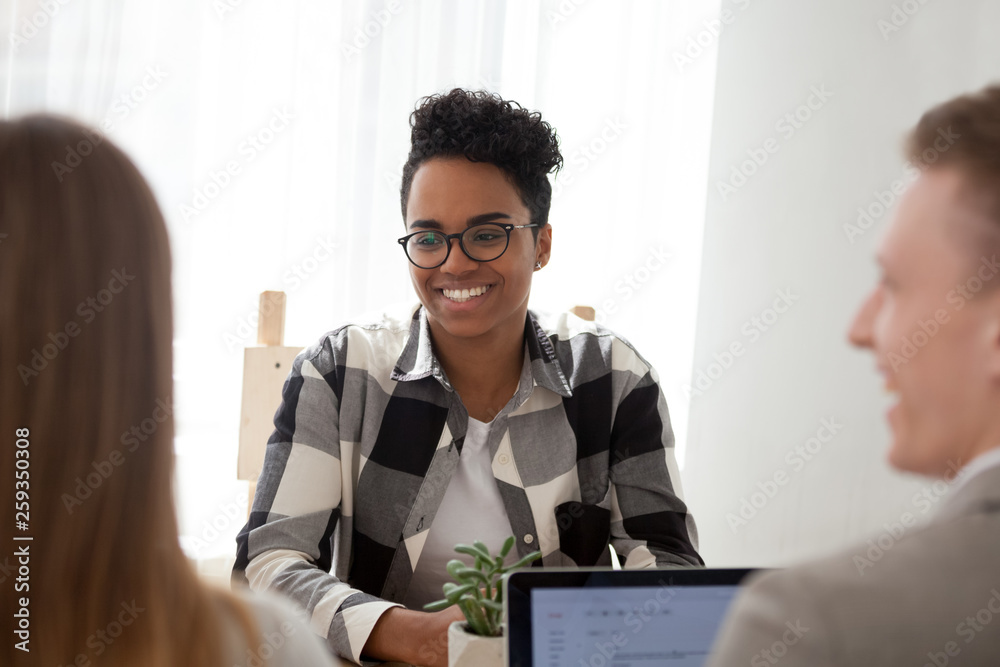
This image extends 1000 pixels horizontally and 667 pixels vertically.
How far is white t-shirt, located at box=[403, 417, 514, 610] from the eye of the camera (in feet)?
4.11

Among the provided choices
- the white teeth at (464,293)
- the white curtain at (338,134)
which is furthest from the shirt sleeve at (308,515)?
the white curtain at (338,134)

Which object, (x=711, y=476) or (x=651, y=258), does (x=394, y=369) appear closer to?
(x=711, y=476)

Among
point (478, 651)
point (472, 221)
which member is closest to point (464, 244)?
point (472, 221)

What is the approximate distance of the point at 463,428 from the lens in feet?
4.22

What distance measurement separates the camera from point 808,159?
0.91 metres

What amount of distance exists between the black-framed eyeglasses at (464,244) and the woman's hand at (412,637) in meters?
0.56

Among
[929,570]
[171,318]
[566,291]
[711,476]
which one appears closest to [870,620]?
[929,570]

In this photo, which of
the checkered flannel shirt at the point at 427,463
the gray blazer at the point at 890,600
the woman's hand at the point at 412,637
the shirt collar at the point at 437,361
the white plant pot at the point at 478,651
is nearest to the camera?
the gray blazer at the point at 890,600

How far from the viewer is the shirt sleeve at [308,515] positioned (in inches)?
39.7

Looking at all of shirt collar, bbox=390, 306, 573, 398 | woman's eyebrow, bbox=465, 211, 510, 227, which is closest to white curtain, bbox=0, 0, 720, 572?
shirt collar, bbox=390, 306, 573, 398

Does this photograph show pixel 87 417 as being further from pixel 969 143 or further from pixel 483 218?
pixel 483 218

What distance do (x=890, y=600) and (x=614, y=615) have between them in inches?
10.0

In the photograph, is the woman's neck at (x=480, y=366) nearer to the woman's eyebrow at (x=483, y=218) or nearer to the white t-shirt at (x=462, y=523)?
the white t-shirt at (x=462, y=523)

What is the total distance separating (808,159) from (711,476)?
3.83 ft
